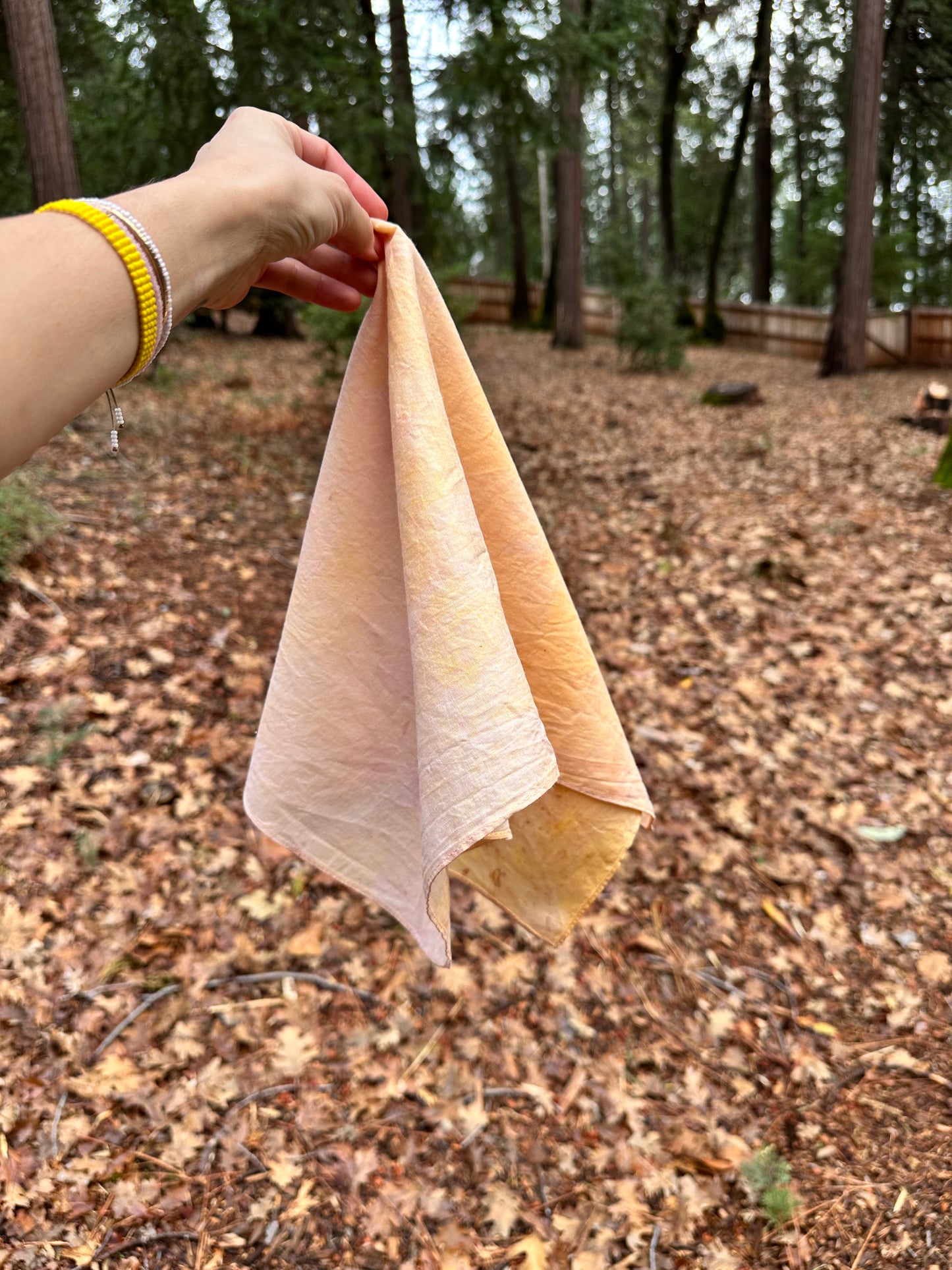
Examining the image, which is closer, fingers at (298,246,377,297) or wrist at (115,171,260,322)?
wrist at (115,171,260,322)

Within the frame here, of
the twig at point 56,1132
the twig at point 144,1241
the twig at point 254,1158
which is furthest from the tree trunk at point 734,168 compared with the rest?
the twig at point 144,1241

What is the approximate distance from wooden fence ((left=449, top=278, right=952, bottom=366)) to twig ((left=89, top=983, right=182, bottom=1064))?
9.24 meters

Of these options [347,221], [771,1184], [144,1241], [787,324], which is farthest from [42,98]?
[787,324]

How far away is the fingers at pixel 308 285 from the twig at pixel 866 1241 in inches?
113

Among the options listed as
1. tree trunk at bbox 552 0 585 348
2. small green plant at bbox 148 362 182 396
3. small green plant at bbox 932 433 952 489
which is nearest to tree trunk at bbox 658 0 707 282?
tree trunk at bbox 552 0 585 348

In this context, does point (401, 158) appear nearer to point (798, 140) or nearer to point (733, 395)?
point (733, 395)

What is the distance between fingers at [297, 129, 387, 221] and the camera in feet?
5.03

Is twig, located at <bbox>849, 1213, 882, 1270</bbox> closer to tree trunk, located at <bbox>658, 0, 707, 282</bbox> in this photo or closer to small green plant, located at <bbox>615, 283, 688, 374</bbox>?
small green plant, located at <bbox>615, 283, 688, 374</bbox>

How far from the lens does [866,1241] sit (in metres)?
2.40

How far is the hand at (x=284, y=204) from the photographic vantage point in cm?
123

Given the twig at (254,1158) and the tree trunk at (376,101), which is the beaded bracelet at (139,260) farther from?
the tree trunk at (376,101)

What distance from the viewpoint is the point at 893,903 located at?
353 cm

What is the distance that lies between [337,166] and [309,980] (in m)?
2.61

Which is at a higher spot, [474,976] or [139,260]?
[139,260]
